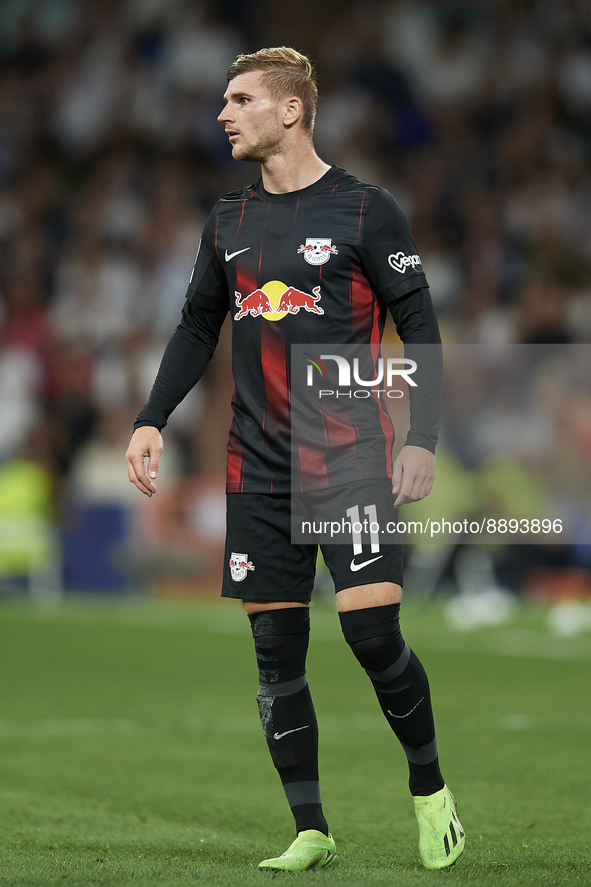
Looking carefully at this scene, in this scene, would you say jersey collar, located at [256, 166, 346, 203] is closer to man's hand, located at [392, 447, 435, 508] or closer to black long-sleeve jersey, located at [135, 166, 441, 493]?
black long-sleeve jersey, located at [135, 166, 441, 493]

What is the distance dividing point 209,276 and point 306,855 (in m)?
1.68

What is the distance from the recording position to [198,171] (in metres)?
16.0

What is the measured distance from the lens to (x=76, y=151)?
1653cm

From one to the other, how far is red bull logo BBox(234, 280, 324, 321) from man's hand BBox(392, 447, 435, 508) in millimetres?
475

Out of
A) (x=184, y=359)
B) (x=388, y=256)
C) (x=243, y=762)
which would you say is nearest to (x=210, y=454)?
A: (x=243, y=762)

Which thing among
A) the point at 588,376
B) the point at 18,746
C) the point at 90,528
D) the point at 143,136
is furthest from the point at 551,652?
the point at 143,136

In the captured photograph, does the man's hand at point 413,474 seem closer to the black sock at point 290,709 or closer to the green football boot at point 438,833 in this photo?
A: the black sock at point 290,709

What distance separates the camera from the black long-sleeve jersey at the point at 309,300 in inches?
143

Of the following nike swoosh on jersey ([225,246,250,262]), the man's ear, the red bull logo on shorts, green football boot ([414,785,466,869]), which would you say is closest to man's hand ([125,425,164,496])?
the red bull logo on shorts

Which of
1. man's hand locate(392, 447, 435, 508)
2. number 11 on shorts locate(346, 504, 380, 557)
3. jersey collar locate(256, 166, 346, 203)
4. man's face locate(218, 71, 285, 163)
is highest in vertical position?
man's face locate(218, 71, 285, 163)

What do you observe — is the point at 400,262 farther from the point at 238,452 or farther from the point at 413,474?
the point at 238,452

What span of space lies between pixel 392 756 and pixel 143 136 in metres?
12.1

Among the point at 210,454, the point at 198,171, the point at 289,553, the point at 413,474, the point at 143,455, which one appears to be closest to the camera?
the point at 413,474

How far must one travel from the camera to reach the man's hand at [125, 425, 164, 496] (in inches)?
148
